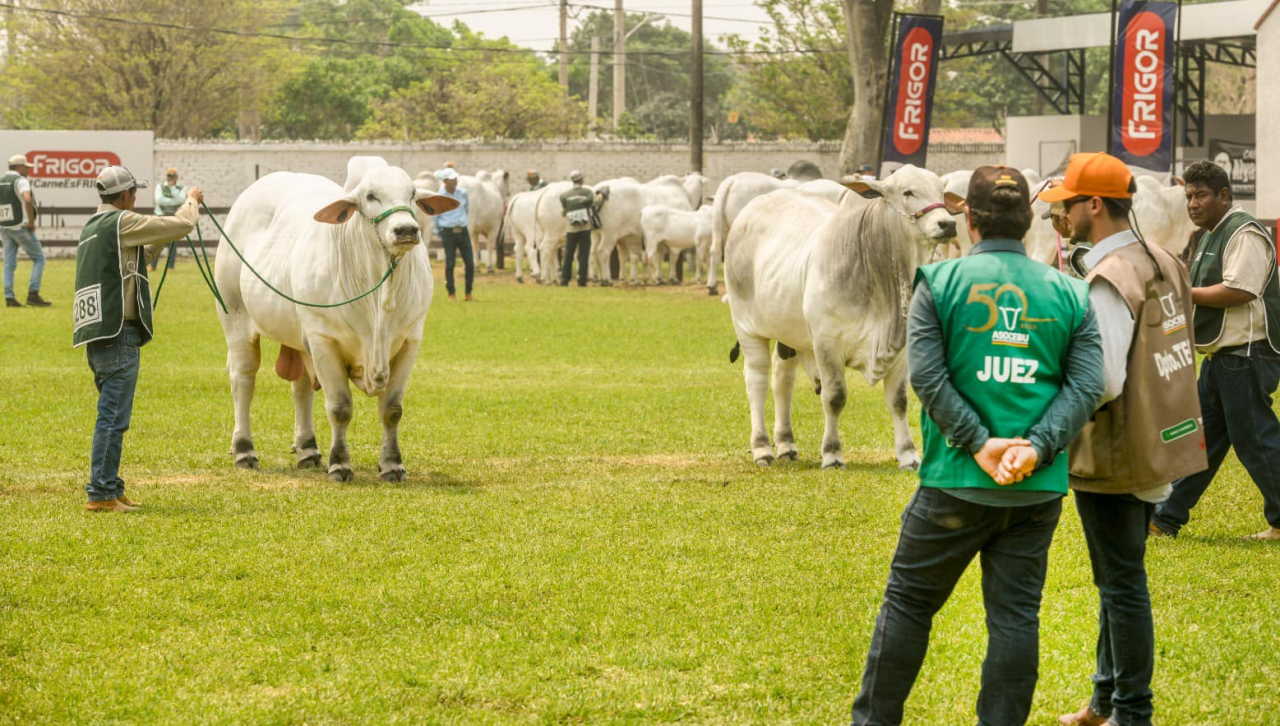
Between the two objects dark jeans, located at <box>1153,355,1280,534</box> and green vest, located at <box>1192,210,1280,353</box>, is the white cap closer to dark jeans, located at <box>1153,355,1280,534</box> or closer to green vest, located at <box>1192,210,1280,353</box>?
green vest, located at <box>1192,210,1280,353</box>

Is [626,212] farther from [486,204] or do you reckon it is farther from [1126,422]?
[1126,422]

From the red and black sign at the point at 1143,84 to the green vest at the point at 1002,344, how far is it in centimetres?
1986

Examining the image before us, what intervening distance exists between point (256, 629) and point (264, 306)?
435cm

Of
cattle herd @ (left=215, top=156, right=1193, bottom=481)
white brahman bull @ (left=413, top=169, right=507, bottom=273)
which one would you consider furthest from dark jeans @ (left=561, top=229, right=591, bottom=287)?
cattle herd @ (left=215, top=156, right=1193, bottom=481)

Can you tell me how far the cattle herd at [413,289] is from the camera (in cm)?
945

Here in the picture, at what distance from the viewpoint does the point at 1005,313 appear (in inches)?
170

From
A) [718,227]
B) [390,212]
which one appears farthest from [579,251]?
[390,212]

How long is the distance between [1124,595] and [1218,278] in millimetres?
3413

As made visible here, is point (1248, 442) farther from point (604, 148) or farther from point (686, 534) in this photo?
Result: point (604, 148)

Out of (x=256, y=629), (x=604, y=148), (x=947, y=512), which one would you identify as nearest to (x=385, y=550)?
(x=256, y=629)

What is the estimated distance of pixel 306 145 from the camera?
39.4 metres

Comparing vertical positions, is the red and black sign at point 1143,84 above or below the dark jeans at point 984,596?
above

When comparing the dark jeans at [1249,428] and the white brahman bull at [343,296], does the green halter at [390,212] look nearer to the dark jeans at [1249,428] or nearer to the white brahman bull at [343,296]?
the white brahman bull at [343,296]

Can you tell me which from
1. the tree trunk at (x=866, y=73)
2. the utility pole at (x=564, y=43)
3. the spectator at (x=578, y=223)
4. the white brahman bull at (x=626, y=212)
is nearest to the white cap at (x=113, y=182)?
the spectator at (x=578, y=223)
